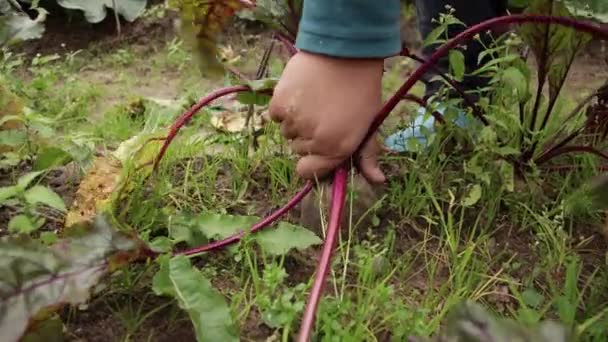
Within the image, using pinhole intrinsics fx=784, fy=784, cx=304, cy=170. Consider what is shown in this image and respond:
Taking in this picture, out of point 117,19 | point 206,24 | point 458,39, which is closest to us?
point 458,39

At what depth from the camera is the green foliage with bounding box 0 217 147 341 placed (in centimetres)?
89

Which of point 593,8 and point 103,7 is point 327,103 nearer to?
point 593,8

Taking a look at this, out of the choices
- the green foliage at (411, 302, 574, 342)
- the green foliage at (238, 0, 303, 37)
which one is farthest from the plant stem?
the green foliage at (411, 302, 574, 342)

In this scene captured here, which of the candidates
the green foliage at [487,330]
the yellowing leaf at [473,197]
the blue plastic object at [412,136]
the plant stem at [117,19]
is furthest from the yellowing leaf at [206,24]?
the plant stem at [117,19]

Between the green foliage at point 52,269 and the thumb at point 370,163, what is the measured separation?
400 millimetres

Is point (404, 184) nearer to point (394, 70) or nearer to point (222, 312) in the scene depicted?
point (222, 312)

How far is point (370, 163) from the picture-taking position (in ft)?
4.09

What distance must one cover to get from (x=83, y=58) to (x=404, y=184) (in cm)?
167

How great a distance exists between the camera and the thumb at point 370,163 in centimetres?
124

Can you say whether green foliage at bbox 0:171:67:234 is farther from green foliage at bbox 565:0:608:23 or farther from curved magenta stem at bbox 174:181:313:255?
green foliage at bbox 565:0:608:23

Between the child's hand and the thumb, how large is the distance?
4cm

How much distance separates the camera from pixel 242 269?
1.14 meters

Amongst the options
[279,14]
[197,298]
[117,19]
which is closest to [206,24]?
[279,14]

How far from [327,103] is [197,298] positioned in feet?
1.13
